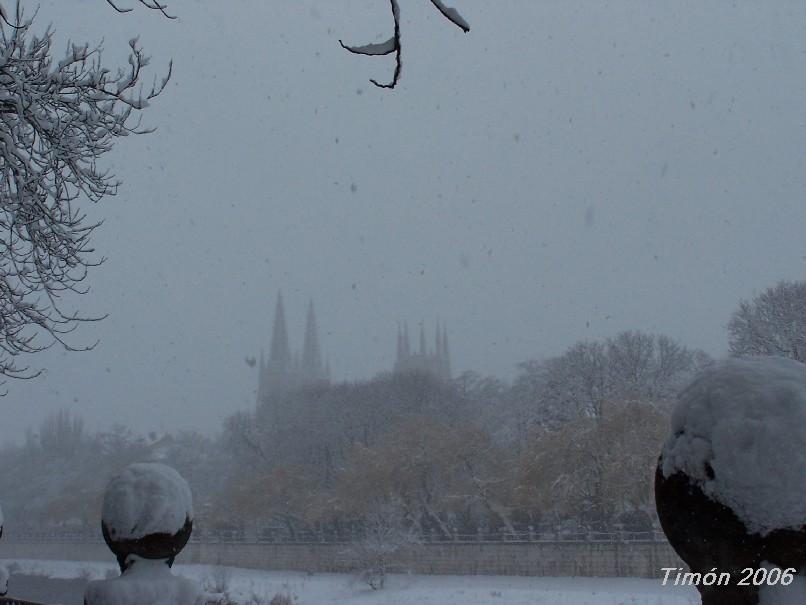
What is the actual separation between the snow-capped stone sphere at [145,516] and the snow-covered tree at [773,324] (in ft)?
89.4

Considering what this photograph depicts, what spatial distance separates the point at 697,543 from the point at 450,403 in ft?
163

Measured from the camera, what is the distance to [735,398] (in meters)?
3.77

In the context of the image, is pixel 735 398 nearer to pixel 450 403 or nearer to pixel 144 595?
pixel 144 595

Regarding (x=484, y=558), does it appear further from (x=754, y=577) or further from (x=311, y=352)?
(x=311, y=352)

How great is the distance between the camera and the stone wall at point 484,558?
28594mm

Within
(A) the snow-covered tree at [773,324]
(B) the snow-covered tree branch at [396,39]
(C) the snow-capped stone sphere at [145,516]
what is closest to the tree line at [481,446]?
(A) the snow-covered tree at [773,324]

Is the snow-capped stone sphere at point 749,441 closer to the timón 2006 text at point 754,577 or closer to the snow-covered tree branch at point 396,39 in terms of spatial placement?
the timón 2006 text at point 754,577

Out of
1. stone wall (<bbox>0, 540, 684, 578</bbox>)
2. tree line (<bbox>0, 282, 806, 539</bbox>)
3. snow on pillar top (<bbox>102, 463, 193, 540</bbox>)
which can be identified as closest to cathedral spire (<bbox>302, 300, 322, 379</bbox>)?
tree line (<bbox>0, 282, 806, 539</bbox>)

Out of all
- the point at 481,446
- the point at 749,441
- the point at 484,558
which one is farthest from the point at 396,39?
the point at 481,446

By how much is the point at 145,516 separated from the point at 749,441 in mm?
5591

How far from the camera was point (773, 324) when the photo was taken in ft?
106

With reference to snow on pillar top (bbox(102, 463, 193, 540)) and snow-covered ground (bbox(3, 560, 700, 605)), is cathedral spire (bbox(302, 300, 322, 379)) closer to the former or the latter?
snow-covered ground (bbox(3, 560, 700, 605))

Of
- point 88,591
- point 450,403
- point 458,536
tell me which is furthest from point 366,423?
point 88,591

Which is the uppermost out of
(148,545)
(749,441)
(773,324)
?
(773,324)
